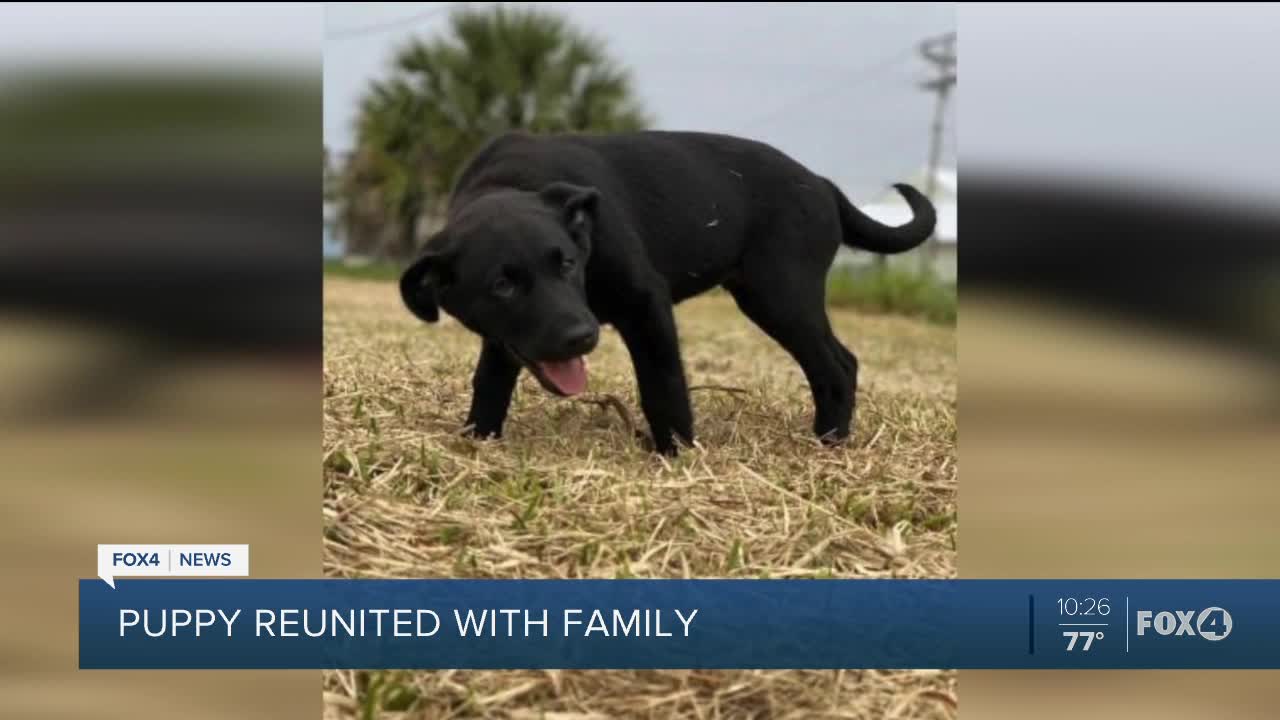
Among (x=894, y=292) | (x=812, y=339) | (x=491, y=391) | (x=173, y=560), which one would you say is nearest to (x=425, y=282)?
(x=491, y=391)

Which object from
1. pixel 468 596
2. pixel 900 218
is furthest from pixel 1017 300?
pixel 900 218

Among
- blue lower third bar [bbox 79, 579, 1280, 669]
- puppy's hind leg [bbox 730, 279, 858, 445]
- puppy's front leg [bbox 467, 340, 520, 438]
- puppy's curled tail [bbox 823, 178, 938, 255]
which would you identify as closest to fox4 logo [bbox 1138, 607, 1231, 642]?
blue lower third bar [bbox 79, 579, 1280, 669]

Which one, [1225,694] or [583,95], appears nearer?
[1225,694]

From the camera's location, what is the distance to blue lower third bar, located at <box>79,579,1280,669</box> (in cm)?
189

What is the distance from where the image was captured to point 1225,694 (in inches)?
76.5

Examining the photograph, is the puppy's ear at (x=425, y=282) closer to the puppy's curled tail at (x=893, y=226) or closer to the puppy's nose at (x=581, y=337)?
the puppy's nose at (x=581, y=337)

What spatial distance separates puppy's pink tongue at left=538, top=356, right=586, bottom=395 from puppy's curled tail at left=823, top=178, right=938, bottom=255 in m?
1.74

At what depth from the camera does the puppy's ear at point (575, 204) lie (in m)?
3.16

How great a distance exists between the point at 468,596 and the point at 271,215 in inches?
32.6

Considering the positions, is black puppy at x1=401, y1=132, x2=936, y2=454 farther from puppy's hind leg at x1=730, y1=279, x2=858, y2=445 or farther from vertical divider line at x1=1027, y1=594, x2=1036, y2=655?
vertical divider line at x1=1027, y1=594, x2=1036, y2=655

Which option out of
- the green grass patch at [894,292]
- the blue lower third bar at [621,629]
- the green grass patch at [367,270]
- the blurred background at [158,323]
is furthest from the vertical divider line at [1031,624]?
the green grass patch at [367,270]

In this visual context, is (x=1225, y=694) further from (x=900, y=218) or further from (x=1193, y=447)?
(x=900, y=218)

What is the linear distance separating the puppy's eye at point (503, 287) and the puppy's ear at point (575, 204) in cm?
28

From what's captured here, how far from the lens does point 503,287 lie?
300cm
